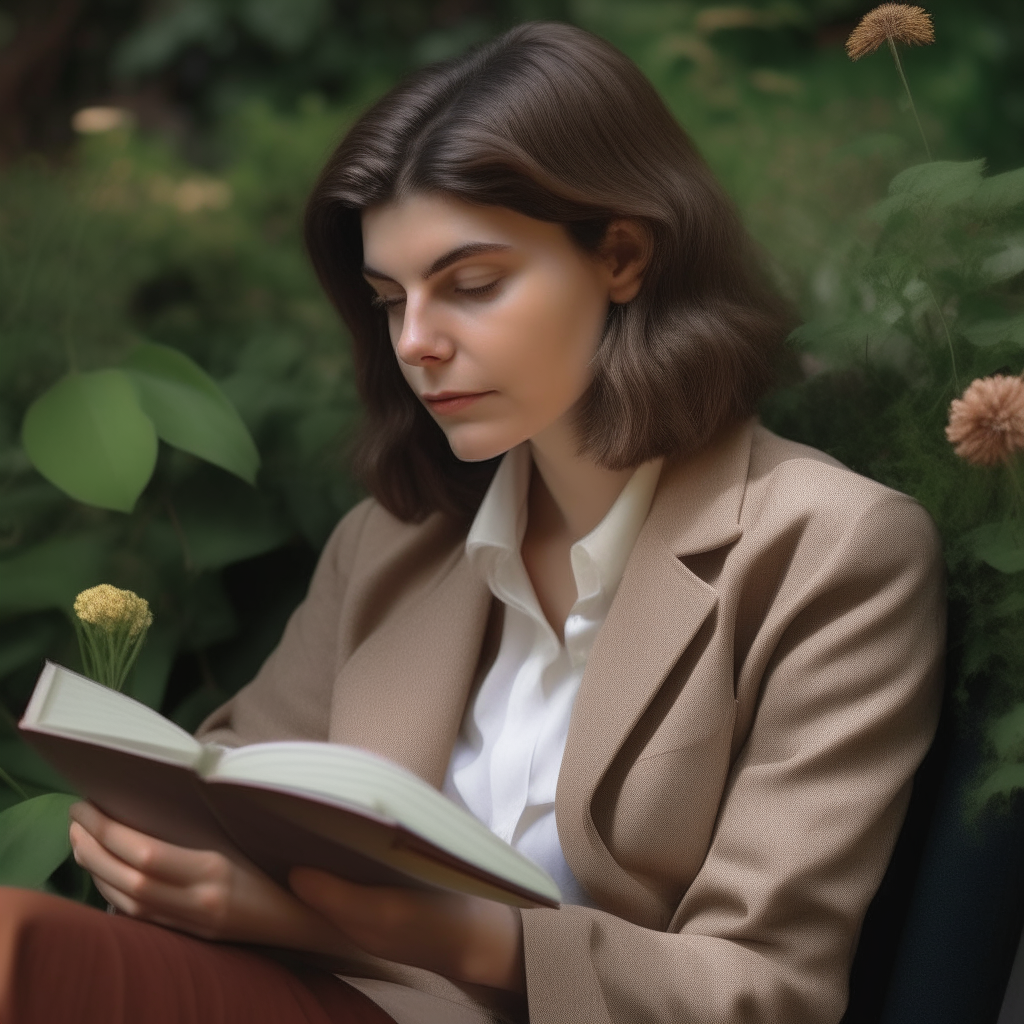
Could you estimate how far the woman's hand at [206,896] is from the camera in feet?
3.43

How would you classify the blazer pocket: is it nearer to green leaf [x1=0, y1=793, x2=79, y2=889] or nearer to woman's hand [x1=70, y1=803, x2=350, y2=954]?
woman's hand [x1=70, y1=803, x2=350, y2=954]

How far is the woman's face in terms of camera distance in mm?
1221

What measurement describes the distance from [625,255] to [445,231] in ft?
0.66

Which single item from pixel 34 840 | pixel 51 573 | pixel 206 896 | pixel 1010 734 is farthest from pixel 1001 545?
pixel 51 573

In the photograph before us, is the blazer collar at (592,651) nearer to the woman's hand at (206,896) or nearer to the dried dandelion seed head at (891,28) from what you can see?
the woman's hand at (206,896)

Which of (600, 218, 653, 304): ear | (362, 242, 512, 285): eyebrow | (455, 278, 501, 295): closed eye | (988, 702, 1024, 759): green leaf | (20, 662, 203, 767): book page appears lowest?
(20, 662, 203, 767): book page

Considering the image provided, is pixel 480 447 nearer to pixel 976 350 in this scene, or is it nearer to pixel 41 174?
pixel 976 350

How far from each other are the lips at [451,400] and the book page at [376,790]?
45 cm

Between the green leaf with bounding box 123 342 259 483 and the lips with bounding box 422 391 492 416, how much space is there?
17.5 inches

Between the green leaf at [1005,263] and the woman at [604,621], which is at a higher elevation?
the green leaf at [1005,263]

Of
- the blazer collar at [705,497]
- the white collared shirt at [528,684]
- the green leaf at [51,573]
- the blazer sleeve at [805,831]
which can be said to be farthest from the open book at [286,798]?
the green leaf at [51,573]

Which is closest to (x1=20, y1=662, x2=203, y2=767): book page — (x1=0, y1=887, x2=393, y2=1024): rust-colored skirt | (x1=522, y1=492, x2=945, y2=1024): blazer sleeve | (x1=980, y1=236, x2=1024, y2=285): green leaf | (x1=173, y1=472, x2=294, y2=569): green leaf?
(x1=0, y1=887, x2=393, y2=1024): rust-colored skirt

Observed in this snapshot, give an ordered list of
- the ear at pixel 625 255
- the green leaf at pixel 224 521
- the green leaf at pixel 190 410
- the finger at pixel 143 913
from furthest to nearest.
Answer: the green leaf at pixel 224 521
the green leaf at pixel 190 410
the ear at pixel 625 255
the finger at pixel 143 913

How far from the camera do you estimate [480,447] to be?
127 centimetres
